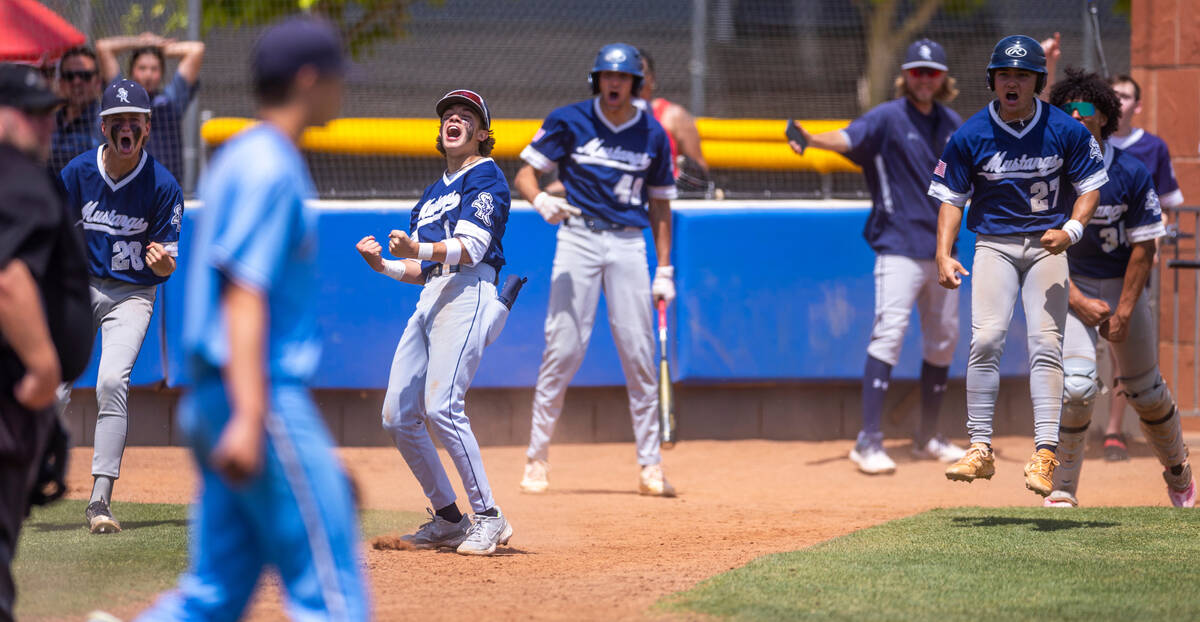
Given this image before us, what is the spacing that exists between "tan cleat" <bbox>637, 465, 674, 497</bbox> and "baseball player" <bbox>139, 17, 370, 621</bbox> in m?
4.67

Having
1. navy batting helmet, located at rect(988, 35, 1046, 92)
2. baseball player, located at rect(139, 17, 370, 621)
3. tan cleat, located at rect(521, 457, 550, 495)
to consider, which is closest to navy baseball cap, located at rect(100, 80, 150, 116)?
tan cleat, located at rect(521, 457, 550, 495)

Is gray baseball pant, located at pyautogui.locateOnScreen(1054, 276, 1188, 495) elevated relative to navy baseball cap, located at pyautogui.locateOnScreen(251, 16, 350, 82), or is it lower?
lower

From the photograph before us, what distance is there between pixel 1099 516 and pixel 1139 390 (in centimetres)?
68

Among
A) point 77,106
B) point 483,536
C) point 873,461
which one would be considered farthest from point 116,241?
point 873,461

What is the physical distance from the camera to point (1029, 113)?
19.4 feet

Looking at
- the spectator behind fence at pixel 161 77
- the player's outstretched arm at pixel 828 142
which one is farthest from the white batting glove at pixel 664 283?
the spectator behind fence at pixel 161 77

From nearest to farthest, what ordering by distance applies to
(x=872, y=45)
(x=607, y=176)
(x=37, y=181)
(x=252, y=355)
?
(x=252, y=355), (x=37, y=181), (x=607, y=176), (x=872, y=45)

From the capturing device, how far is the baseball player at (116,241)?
5.90 meters

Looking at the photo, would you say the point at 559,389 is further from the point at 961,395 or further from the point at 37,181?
the point at 37,181

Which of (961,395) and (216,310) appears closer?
(216,310)

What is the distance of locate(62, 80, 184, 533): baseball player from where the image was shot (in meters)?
5.90

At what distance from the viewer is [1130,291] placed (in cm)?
645

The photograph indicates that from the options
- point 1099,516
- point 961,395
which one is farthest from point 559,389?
point 961,395

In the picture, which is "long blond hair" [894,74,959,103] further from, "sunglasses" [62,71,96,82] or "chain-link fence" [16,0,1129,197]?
"sunglasses" [62,71,96,82]
